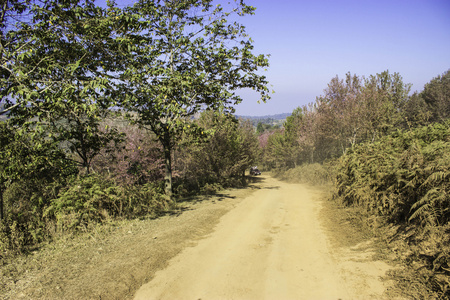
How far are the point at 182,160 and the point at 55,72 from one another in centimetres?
963

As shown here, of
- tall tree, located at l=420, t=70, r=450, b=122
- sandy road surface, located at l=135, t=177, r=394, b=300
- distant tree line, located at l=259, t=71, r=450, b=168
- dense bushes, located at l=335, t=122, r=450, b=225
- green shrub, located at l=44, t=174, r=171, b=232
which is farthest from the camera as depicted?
tall tree, located at l=420, t=70, r=450, b=122

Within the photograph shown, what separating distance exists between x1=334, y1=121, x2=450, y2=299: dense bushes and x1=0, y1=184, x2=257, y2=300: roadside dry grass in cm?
450

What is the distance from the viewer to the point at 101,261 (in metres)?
5.45

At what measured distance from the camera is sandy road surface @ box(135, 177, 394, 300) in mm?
4355

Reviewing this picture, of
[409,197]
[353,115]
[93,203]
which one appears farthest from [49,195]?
[353,115]

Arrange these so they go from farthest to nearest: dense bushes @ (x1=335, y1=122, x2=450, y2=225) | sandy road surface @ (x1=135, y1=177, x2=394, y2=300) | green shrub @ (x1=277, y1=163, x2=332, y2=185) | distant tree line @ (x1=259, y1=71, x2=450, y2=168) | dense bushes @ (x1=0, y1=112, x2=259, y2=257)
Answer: green shrub @ (x1=277, y1=163, x2=332, y2=185)
distant tree line @ (x1=259, y1=71, x2=450, y2=168)
dense bushes @ (x1=0, y1=112, x2=259, y2=257)
dense bushes @ (x1=335, y1=122, x2=450, y2=225)
sandy road surface @ (x1=135, y1=177, x2=394, y2=300)

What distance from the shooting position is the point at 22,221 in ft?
24.4

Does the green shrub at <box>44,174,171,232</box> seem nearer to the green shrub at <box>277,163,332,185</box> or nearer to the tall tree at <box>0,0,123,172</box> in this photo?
the tall tree at <box>0,0,123,172</box>

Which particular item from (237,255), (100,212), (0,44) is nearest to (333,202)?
(237,255)

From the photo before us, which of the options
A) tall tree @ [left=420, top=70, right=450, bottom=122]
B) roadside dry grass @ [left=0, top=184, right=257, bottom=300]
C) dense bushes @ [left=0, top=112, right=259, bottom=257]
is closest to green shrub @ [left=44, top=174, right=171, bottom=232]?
dense bushes @ [left=0, top=112, right=259, bottom=257]

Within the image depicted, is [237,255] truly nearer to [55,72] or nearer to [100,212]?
[100,212]

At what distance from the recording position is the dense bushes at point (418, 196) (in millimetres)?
Result: 4070

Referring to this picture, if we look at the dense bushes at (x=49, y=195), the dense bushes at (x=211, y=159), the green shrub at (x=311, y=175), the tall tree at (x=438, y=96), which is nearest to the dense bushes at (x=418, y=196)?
the dense bushes at (x=49, y=195)

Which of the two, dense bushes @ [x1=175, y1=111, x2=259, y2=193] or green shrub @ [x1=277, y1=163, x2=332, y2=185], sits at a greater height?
dense bushes @ [x1=175, y1=111, x2=259, y2=193]
